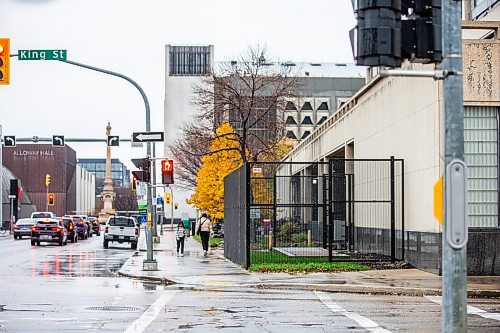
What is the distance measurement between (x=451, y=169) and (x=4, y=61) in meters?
16.6

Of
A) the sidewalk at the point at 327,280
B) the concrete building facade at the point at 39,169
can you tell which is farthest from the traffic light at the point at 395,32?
the concrete building facade at the point at 39,169

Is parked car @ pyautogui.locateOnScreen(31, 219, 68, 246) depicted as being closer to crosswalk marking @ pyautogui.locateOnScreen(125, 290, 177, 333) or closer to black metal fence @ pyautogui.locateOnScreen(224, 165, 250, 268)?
black metal fence @ pyautogui.locateOnScreen(224, 165, 250, 268)

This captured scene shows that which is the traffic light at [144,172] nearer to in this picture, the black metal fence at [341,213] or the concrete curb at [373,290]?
the black metal fence at [341,213]

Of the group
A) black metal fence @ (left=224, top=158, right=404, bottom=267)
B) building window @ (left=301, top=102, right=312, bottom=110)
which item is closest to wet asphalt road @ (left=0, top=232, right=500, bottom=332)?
black metal fence @ (left=224, top=158, right=404, bottom=267)

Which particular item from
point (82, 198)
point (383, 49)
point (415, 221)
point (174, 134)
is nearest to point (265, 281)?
point (415, 221)

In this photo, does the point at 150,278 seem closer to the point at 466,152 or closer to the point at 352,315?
the point at 466,152

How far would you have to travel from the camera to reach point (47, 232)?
5175 cm

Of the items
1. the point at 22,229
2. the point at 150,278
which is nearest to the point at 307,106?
the point at 22,229

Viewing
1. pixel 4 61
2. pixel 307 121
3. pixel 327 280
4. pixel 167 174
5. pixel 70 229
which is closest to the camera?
pixel 327 280

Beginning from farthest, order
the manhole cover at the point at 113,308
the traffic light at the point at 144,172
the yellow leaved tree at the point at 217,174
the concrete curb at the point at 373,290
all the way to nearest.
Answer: the yellow leaved tree at the point at 217,174, the traffic light at the point at 144,172, the concrete curb at the point at 373,290, the manhole cover at the point at 113,308

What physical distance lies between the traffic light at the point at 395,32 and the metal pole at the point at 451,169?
24 centimetres

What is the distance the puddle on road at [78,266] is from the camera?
26984mm

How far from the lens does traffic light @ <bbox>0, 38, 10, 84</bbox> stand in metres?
22.0

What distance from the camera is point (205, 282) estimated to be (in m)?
23.0
